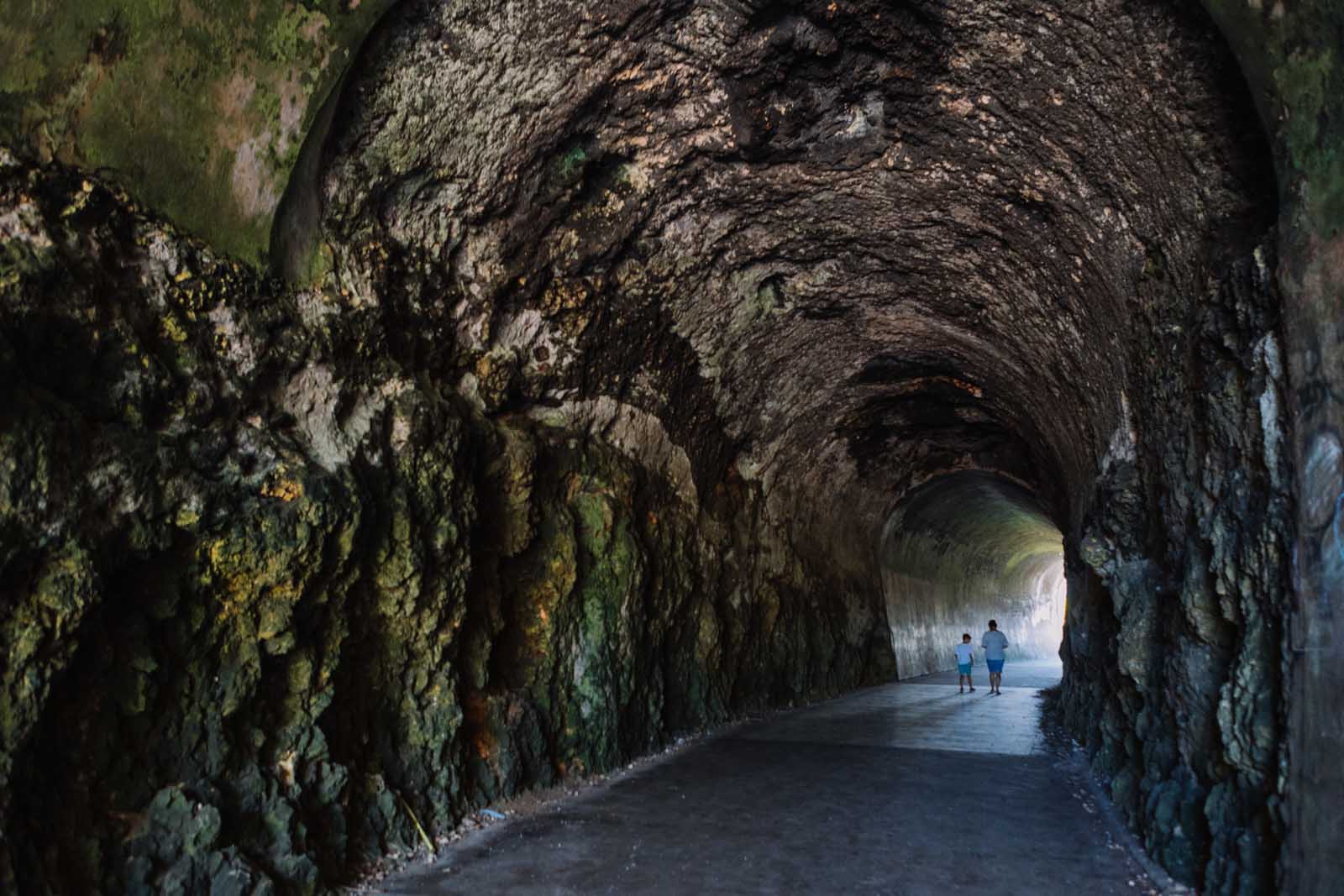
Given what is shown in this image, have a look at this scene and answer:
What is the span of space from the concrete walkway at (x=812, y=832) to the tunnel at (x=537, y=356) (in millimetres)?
483

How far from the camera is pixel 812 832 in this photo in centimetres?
687

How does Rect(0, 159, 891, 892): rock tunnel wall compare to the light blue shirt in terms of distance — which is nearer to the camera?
Rect(0, 159, 891, 892): rock tunnel wall

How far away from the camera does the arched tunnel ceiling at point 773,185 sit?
5707mm

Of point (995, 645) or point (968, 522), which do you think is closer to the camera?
point (995, 645)

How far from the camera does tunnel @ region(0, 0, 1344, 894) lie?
4.24 metres

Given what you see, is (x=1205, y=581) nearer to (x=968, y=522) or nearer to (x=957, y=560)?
(x=968, y=522)

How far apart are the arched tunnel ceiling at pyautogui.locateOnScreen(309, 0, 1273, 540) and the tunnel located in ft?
0.12

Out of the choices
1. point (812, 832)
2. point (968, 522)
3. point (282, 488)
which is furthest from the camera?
point (968, 522)

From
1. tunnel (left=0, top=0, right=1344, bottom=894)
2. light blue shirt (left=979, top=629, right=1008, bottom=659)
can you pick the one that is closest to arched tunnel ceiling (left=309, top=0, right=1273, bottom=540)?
tunnel (left=0, top=0, right=1344, bottom=894)

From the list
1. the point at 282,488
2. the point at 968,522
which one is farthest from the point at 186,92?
the point at 968,522

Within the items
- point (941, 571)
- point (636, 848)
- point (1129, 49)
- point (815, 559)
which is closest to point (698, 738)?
point (636, 848)

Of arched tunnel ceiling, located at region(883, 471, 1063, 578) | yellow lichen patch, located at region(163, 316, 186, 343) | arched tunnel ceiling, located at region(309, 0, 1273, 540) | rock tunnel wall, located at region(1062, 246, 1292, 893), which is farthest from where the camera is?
arched tunnel ceiling, located at region(883, 471, 1063, 578)

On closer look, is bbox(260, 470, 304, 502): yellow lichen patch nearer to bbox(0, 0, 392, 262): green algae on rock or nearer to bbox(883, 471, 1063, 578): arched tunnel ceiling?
bbox(0, 0, 392, 262): green algae on rock

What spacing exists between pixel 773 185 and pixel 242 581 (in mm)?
5424
